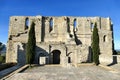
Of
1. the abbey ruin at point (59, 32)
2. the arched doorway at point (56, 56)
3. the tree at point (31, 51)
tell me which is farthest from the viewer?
the abbey ruin at point (59, 32)

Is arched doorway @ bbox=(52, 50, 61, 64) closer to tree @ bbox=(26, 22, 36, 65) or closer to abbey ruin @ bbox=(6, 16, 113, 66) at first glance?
abbey ruin @ bbox=(6, 16, 113, 66)

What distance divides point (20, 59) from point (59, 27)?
14.1m

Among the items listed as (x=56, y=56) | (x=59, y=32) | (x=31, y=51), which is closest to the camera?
(x=31, y=51)

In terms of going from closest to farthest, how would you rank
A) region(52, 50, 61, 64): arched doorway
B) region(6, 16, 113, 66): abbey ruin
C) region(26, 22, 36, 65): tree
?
region(26, 22, 36, 65): tree → region(52, 50, 61, 64): arched doorway → region(6, 16, 113, 66): abbey ruin

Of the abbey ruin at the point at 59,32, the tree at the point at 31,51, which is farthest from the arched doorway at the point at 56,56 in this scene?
the tree at the point at 31,51

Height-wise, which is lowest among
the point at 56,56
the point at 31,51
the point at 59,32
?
the point at 56,56

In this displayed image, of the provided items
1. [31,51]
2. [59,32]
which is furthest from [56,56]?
[31,51]

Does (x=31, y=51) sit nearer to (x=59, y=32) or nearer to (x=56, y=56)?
(x=56, y=56)

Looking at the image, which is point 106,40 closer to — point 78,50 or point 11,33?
point 78,50

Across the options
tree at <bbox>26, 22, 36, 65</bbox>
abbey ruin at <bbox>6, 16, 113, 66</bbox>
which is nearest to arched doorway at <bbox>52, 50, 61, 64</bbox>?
abbey ruin at <bbox>6, 16, 113, 66</bbox>

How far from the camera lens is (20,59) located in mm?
29203

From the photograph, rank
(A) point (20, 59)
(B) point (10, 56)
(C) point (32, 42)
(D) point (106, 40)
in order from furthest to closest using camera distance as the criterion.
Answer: (D) point (106, 40) → (B) point (10, 56) → (A) point (20, 59) → (C) point (32, 42)

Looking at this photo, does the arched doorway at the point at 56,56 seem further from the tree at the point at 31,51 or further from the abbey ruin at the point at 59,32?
the tree at the point at 31,51

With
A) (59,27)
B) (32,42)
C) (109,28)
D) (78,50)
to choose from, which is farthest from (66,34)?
(32,42)
